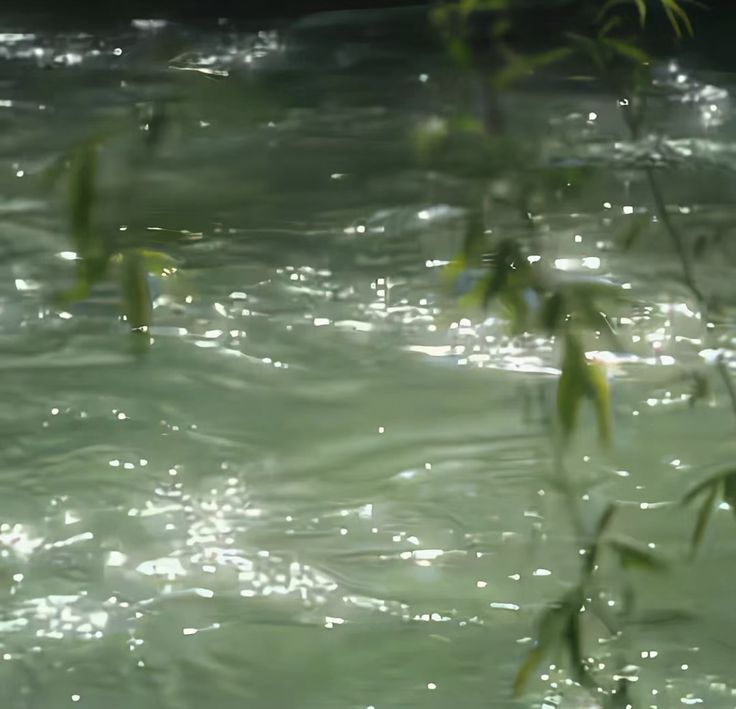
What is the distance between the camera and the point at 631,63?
595mm

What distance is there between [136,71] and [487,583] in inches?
15.2

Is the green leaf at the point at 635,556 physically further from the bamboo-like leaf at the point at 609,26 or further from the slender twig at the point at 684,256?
the bamboo-like leaf at the point at 609,26

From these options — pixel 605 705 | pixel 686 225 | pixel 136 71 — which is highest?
pixel 136 71

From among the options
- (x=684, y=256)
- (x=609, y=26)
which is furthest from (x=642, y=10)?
(x=684, y=256)

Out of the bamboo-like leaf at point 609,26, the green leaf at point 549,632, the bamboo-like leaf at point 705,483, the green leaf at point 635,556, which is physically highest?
the bamboo-like leaf at point 609,26

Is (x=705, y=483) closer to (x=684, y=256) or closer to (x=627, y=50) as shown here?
(x=684, y=256)

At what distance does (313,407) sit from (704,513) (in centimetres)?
24

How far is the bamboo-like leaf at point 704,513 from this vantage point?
1.78 feet

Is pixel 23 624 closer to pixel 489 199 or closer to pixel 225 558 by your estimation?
pixel 225 558

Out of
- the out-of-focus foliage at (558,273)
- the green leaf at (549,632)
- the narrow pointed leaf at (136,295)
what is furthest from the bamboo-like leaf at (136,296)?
the green leaf at (549,632)

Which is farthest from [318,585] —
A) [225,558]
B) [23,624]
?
[23,624]

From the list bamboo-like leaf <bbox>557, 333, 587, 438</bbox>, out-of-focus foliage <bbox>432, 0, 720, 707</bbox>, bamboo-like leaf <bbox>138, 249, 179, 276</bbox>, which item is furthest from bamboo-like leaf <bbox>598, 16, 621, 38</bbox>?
bamboo-like leaf <bbox>138, 249, 179, 276</bbox>

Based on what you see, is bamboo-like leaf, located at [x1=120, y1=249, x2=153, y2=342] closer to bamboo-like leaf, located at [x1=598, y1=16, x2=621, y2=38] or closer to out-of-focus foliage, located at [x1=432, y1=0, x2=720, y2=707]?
out-of-focus foliage, located at [x1=432, y1=0, x2=720, y2=707]

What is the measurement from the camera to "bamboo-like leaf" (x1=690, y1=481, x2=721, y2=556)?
1.78 ft
